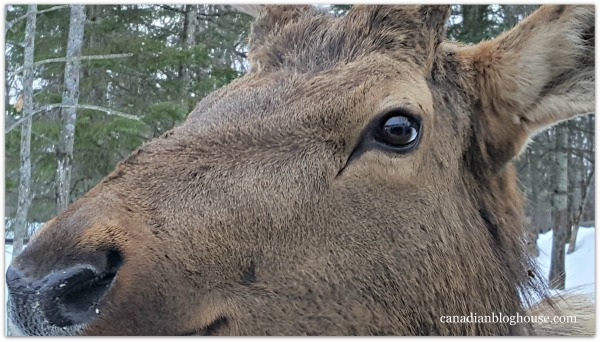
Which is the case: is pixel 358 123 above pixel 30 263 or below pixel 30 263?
above

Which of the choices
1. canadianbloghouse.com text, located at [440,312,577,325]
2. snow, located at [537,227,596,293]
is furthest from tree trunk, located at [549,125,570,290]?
canadianbloghouse.com text, located at [440,312,577,325]

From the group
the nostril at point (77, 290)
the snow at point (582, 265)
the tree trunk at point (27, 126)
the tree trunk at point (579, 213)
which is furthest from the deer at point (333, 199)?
the tree trunk at point (27, 126)

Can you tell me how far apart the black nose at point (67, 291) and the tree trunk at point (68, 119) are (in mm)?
1688

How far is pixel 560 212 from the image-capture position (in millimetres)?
4375

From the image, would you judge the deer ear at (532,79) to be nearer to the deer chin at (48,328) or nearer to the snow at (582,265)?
the snow at (582,265)

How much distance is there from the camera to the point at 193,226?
6.35ft

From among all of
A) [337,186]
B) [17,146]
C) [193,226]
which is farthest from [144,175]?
[17,146]

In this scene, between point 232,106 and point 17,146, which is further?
point 17,146

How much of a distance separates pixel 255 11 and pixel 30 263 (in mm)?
1651

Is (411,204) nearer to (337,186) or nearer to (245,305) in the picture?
(337,186)

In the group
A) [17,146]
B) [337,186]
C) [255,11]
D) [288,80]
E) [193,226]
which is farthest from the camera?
[17,146]

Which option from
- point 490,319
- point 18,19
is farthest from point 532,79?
point 18,19

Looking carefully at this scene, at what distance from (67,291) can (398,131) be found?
1114 millimetres

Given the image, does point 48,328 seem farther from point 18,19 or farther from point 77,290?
point 18,19
